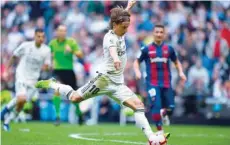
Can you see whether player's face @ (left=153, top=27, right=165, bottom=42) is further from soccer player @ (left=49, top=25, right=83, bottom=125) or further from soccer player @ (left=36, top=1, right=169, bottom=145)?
soccer player @ (left=49, top=25, right=83, bottom=125)

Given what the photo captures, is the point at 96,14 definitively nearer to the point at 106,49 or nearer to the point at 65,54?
the point at 65,54

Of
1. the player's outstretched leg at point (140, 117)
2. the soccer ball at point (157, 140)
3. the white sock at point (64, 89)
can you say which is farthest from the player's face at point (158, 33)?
the soccer ball at point (157, 140)

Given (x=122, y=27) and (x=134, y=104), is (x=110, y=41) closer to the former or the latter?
(x=122, y=27)

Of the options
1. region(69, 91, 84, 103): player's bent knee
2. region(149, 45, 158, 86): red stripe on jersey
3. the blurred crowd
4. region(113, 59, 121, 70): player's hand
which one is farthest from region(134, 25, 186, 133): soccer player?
the blurred crowd

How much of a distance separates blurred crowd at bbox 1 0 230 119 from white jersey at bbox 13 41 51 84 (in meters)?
5.72

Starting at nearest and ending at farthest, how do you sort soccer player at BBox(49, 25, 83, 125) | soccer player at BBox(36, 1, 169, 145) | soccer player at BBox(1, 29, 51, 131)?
soccer player at BBox(36, 1, 169, 145), soccer player at BBox(1, 29, 51, 131), soccer player at BBox(49, 25, 83, 125)

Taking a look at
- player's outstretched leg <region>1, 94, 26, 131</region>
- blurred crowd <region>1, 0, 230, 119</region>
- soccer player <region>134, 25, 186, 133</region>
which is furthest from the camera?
blurred crowd <region>1, 0, 230, 119</region>

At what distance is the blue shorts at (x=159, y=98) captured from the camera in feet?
51.6

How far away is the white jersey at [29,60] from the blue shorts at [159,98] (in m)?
3.60

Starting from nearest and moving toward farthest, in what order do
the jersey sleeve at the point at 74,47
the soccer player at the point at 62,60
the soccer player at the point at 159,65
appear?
the soccer player at the point at 159,65 → the jersey sleeve at the point at 74,47 → the soccer player at the point at 62,60

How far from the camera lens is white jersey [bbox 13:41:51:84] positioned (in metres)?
18.1

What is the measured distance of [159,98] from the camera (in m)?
15.9

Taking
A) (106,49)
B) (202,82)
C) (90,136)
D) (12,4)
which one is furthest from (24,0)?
(106,49)

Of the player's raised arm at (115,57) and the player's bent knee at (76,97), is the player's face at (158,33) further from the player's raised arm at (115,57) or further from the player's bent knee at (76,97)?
the player's raised arm at (115,57)
